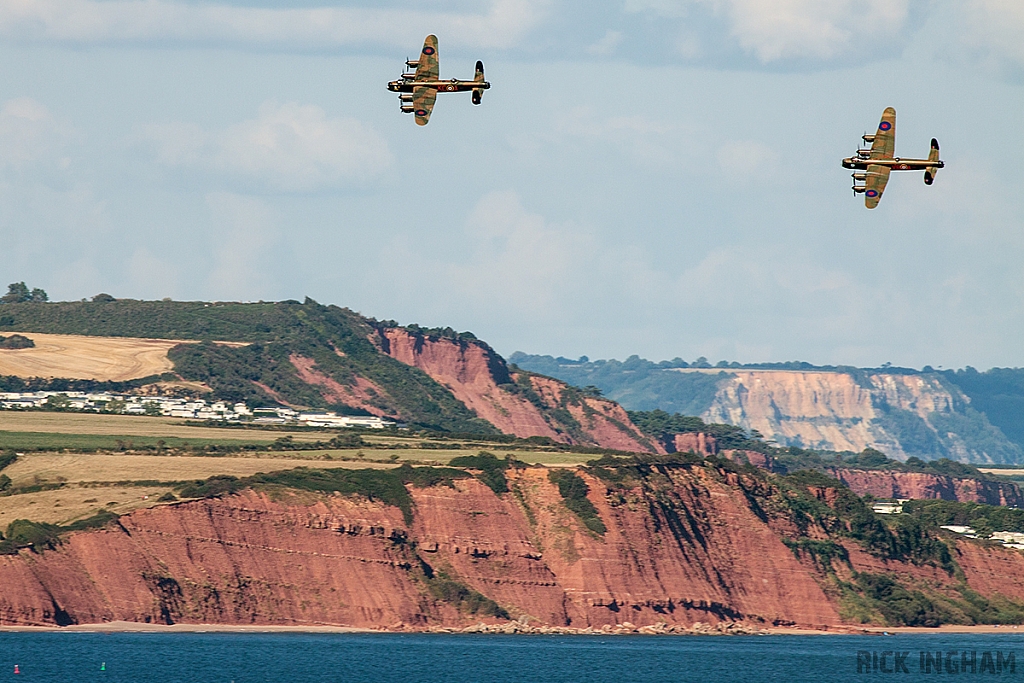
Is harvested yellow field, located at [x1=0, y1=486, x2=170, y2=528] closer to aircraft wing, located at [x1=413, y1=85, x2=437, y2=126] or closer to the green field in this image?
the green field

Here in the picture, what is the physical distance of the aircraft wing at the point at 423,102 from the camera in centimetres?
10388

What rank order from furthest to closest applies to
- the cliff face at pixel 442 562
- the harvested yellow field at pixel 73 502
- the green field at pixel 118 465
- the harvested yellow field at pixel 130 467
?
the harvested yellow field at pixel 130 467, the green field at pixel 118 465, the harvested yellow field at pixel 73 502, the cliff face at pixel 442 562

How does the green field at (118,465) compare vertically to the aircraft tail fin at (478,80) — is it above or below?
below

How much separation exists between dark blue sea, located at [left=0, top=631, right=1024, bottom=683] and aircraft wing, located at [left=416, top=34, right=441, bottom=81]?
45162 mm

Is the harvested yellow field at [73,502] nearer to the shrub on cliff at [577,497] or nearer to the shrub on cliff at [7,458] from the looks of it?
the shrub on cliff at [7,458]

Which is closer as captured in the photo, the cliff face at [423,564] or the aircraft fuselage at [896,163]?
the aircraft fuselage at [896,163]

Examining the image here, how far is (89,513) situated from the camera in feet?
516

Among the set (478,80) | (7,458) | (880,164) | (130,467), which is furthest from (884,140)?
(7,458)

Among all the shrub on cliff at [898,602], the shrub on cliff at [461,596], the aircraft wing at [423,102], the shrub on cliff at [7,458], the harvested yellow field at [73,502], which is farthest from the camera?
the shrub on cliff at [898,602]

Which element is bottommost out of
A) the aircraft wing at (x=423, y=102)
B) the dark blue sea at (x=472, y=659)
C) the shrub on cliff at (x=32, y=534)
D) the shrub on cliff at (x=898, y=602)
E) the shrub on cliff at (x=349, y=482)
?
the dark blue sea at (x=472, y=659)

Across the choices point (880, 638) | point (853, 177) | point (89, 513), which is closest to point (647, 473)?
point (880, 638)

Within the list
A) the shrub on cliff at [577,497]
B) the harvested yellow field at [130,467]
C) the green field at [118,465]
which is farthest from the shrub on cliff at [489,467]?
the harvested yellow field at [130,467]

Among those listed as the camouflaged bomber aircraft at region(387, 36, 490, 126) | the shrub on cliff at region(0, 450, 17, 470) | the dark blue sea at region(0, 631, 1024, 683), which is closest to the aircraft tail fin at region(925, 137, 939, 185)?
the camouflaged bomber aircraft at region(387, 36, 490, 126)

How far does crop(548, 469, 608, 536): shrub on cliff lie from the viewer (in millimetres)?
175375
